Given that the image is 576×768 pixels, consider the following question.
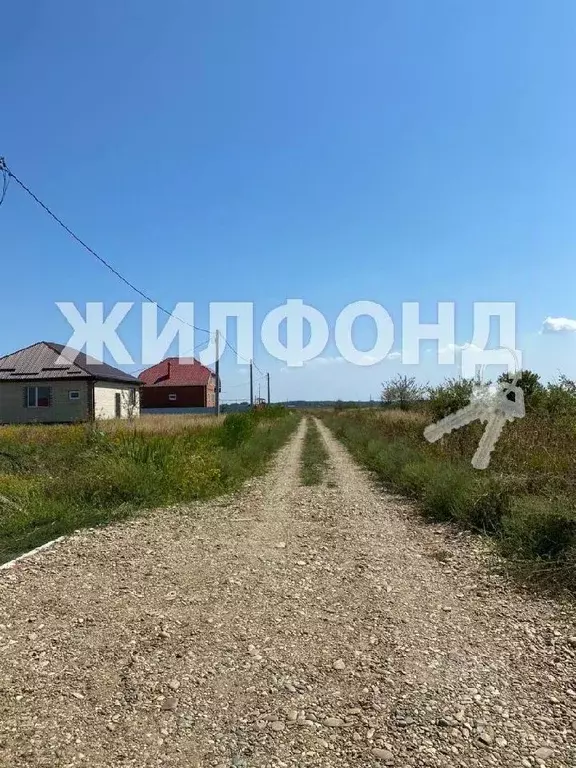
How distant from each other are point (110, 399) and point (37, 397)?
4042 mm

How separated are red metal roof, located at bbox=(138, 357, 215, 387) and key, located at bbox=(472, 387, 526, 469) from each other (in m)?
34.3

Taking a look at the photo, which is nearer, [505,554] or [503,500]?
[505,554]

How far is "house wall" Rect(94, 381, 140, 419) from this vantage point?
101 feet

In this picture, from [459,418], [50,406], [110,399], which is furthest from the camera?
[110,399]

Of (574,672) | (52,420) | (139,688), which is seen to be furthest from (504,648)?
(52,420)

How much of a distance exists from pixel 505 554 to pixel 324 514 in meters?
3.19

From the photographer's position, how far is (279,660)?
3.62 m

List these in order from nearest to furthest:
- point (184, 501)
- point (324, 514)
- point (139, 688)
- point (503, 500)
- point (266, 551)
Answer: point (139, 688) → point (266, 551) → point (503, 500) → point (324, 514) → point (184, 501)

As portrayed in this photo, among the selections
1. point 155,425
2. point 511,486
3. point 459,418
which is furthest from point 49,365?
point 511,486

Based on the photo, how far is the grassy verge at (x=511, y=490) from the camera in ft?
18.1

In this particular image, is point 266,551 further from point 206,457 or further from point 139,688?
point 206,457

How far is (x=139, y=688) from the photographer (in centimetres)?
326

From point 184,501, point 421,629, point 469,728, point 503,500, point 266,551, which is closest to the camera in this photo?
point 469,728

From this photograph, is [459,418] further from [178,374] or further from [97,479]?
[178,374]
